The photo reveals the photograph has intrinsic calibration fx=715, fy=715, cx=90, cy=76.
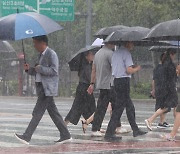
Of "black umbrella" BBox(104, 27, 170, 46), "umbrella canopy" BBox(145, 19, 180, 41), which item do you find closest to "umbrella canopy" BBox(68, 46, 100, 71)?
"black umbrella" BBox(104, 27, 170, 46)

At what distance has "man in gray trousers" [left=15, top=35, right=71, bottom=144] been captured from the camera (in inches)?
446

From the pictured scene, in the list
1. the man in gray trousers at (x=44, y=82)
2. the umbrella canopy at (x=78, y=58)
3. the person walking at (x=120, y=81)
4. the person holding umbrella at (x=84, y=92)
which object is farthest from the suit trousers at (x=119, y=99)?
the umbrella canopy at (x=78, y=58)

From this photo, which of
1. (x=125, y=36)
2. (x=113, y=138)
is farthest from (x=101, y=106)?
A: (x=125, y=36)

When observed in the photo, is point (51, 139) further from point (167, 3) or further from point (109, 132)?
point (167, 3)

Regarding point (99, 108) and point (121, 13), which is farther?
point (121, 13)

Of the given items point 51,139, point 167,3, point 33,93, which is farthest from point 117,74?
point 33,93

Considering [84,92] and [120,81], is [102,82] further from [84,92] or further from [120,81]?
[84,92]

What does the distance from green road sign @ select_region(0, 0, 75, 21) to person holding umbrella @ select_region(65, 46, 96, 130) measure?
1909 cm

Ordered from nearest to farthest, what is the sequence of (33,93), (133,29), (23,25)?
1. (23,25)
2. (133,29)
3. (33,93)

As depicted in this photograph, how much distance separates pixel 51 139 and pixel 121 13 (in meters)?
24.9

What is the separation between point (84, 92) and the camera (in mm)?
13672

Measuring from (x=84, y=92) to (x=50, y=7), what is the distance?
774 inches

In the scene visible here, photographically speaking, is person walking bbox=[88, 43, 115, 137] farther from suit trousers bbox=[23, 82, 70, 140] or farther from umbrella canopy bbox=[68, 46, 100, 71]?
suit trousers bbox=[23, 82, 70, 140]

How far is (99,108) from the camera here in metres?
12.8
